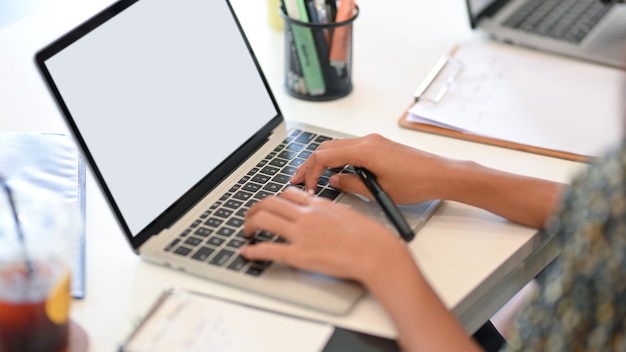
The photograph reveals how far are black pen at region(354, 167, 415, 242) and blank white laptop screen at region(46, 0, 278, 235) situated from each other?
0.63 feet

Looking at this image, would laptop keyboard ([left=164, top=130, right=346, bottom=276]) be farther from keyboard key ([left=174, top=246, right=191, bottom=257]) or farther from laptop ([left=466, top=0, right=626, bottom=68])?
laptop ([left=466, top=0, right=626, bottom=68])

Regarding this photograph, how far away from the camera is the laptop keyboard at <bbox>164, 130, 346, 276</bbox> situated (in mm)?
947

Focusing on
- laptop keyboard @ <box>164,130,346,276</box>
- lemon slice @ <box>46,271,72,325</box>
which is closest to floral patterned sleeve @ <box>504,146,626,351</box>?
laptop keyboard @ <box>164,130,346,276</box>

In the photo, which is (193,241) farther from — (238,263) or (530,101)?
(530,101)

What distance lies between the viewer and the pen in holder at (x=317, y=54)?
1308 mm

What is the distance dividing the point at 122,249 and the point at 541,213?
0.51 meters

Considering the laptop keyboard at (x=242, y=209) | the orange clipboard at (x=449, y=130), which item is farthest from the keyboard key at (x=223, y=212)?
the orange clipboard at (x=449, y=130)

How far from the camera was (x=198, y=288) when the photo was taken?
0.92 meters

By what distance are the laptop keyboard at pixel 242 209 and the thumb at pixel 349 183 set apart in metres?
0.01

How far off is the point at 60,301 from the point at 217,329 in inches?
6.2

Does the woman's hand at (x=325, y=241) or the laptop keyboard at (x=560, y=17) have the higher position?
the woman's hand at (x=325, y=241)

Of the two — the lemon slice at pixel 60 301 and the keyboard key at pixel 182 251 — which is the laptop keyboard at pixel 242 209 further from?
the lemon slice at pixel 60 301

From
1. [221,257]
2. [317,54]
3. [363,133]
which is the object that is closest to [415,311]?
[221,257]

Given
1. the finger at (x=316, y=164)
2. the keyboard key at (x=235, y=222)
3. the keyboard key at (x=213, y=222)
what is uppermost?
the keyboard key at (x=213, y=222)
